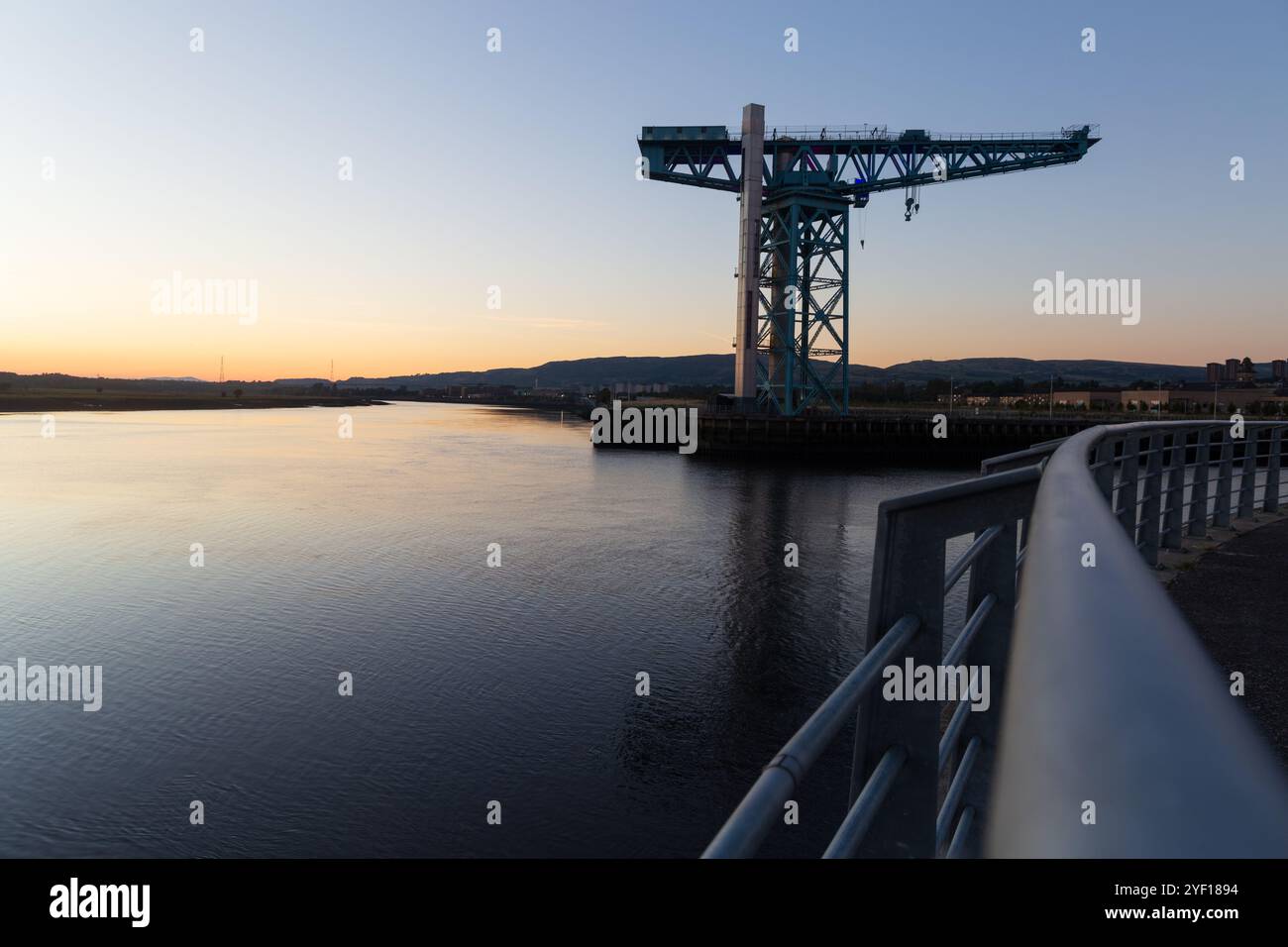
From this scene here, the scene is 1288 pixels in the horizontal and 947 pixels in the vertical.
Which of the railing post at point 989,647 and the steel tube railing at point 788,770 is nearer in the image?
the steel tube railing at point 788,770

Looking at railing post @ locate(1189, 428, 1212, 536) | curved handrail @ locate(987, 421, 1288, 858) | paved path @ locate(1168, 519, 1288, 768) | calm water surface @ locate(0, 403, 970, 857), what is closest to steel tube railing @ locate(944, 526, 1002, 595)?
curved handrail @ locate(987, 421, 1288, 858)

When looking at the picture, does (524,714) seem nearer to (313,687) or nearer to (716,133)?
(313,687)

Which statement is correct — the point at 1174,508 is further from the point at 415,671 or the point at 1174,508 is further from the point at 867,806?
the point at 415,671

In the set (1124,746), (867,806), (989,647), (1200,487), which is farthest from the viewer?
(1200,487)

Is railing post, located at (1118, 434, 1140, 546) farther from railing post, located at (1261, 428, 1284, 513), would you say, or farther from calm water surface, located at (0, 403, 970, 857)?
calm water surface, located at (0, 403, 970, 857)

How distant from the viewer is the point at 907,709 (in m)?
1.78

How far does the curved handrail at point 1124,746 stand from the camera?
0.54 meters

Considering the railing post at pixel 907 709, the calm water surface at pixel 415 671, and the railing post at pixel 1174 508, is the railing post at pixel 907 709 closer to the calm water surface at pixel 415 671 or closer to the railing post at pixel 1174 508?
the railing post at pixel 1174 508

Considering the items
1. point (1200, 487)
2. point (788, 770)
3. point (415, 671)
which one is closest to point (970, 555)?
point (788, 770)

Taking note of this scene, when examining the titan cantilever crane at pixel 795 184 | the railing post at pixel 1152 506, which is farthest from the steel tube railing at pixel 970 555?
the titan cantilever crane at pixel 795 184

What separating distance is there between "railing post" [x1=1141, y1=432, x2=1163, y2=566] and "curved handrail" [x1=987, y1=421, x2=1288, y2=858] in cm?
709

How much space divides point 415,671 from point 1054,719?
13.9 metres

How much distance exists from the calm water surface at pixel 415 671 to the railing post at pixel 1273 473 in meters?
5.62
